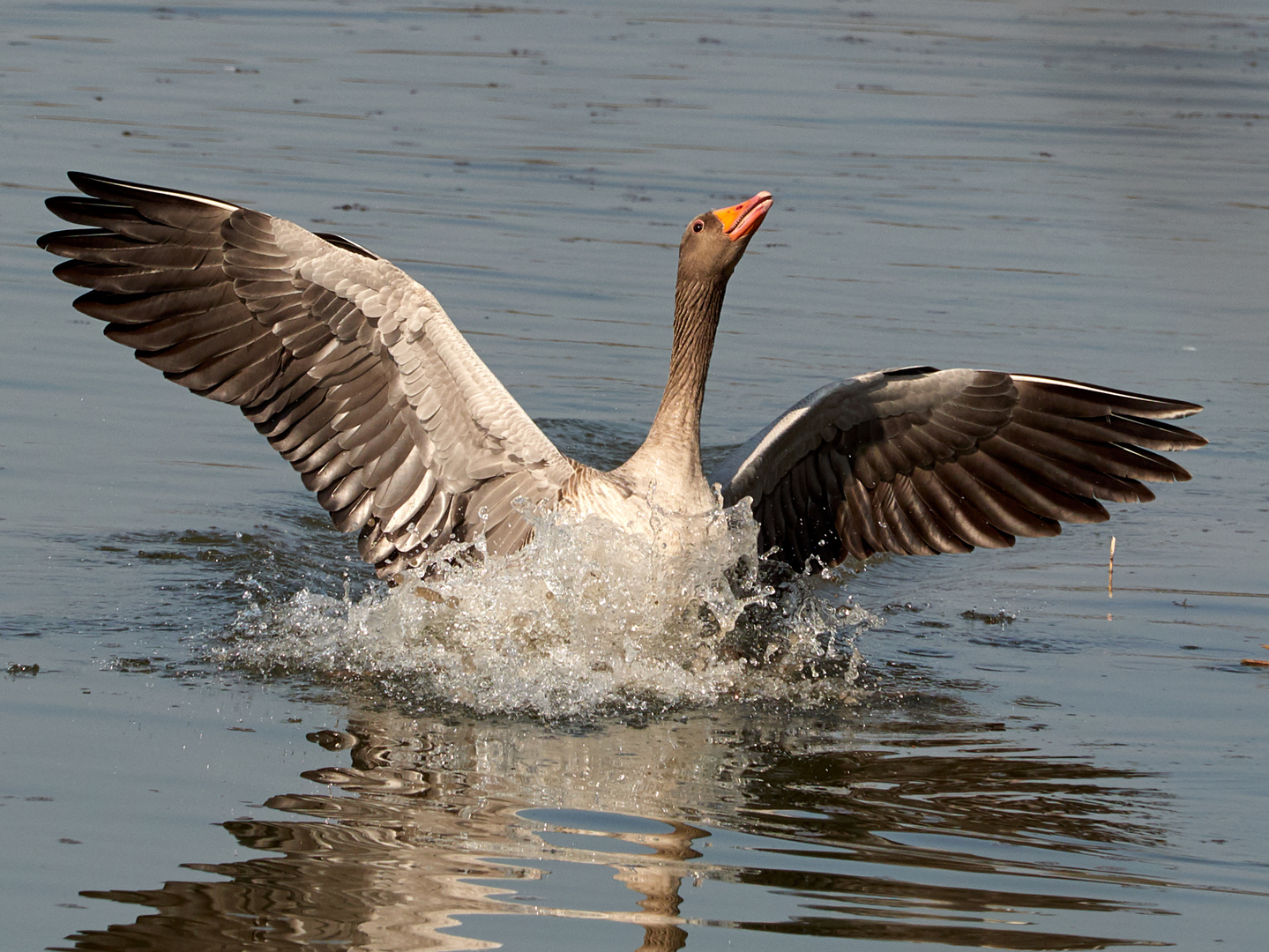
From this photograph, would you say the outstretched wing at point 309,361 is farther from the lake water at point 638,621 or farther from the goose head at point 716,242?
the goose head at point 716,242

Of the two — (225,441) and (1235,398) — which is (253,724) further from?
(1235,398)

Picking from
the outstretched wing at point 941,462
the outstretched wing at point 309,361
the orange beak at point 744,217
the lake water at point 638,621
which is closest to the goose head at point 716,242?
the orange beak at point 744,217

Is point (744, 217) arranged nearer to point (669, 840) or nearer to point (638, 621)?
point (638, 621)

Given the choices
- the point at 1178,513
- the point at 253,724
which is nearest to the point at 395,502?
the point at 253,724

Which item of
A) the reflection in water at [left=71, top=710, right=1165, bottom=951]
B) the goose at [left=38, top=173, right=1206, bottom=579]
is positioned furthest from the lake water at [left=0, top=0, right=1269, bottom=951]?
the goose at [left=38, top=173, right=1206, bottom=579]

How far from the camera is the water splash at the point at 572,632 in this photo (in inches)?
259

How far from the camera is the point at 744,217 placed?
704cm

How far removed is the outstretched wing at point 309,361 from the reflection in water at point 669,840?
4.86ft

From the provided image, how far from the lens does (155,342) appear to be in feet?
23.4

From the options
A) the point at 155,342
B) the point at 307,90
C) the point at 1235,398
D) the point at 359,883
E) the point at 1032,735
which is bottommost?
the point at 359,883

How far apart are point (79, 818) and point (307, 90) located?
50.7 feet

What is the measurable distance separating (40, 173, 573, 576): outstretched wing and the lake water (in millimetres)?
467

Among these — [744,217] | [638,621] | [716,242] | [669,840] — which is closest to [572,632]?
[638,621]

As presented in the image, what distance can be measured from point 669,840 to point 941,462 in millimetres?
3328
